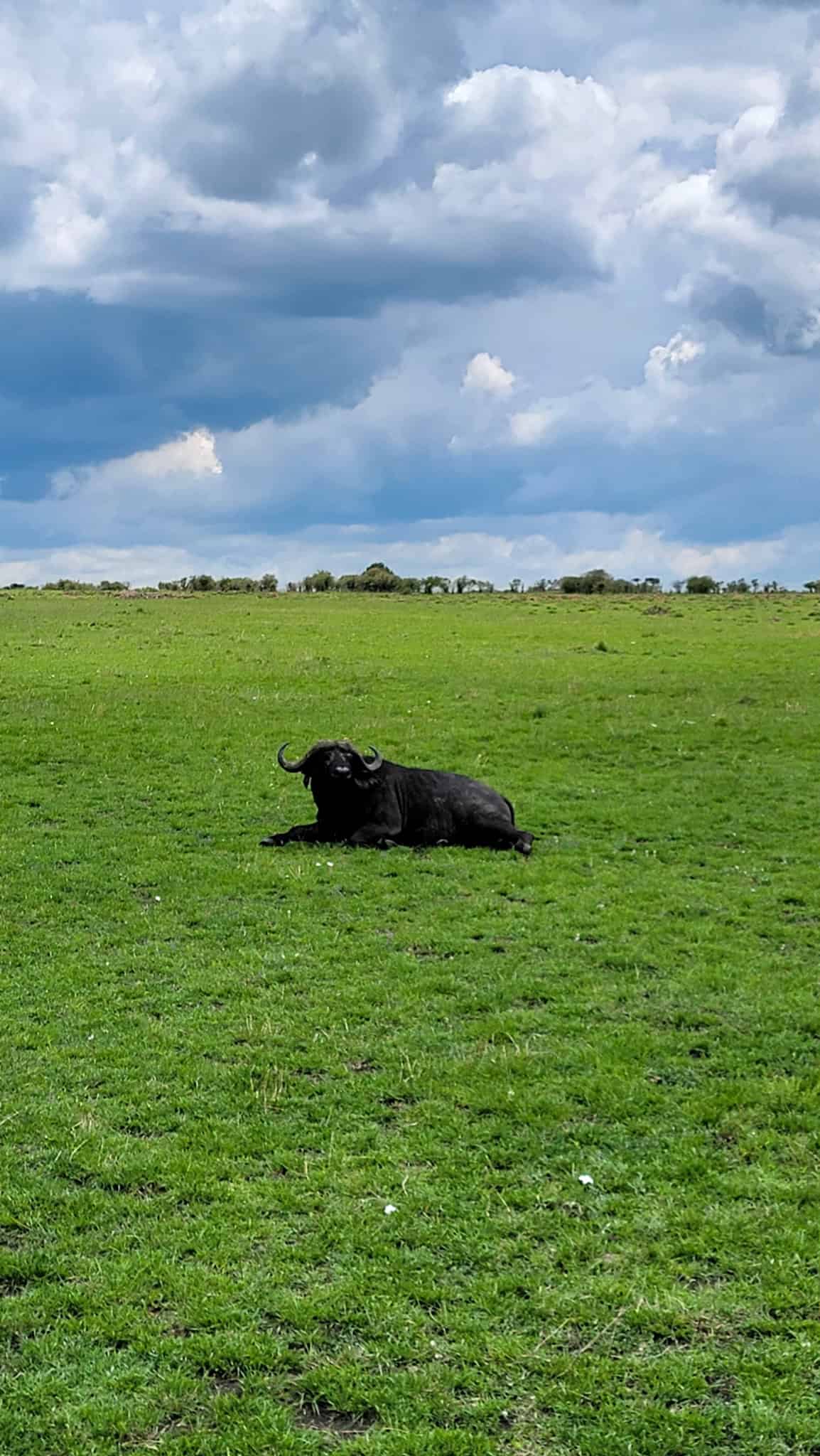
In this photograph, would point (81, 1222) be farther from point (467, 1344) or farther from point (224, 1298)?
point (467, 1344)

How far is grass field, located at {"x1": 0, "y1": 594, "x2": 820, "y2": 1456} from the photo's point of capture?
552 cm

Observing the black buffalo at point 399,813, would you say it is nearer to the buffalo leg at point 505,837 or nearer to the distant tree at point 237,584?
the buffalo leg at point 505,837

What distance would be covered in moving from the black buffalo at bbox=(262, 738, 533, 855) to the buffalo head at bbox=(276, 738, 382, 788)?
0.03m

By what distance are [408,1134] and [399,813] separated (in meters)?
9.30

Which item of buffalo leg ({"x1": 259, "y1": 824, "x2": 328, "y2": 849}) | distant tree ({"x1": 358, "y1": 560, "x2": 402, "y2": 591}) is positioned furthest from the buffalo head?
distant tree ({"x1": 358, "y1": 560, "x2": 402, "y2": 591})

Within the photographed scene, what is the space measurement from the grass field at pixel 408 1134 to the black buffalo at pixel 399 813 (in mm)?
454

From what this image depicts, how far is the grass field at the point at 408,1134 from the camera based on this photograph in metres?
5.52

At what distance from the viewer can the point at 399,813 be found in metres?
17.2

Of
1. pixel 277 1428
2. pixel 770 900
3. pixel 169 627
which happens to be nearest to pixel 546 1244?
pixel 277 1428

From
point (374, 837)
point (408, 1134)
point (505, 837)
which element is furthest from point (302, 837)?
point (408, 1134)

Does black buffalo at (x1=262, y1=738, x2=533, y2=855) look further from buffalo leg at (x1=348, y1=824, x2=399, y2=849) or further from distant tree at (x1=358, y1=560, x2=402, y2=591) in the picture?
distant tree at (x1=358, y1=560, x2=402, y2=591)

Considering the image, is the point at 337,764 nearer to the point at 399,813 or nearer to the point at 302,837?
the point at 399,813

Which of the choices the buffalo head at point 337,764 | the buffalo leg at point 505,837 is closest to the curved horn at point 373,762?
the buffalo head at point 337,764

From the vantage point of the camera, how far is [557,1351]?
5.76 meters
